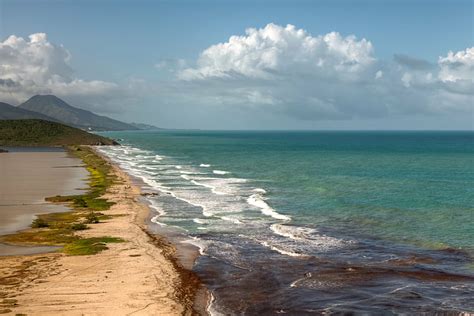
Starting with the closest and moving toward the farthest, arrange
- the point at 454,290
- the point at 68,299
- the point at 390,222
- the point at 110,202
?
the point at 68,299 → the point at 454,290 → the point at 390,222 → the point at 110,202

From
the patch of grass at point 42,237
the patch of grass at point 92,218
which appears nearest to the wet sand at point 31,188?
the patch of grass at point 42,237

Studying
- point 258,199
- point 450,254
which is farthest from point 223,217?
point 450,254

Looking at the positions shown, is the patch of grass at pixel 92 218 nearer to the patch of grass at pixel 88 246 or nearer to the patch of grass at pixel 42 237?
the patch of grass at pixel 42 237

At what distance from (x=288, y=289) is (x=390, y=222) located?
2150 centimetres

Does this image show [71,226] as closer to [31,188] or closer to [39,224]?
[39,224]

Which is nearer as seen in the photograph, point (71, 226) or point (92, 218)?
point (71, 226)

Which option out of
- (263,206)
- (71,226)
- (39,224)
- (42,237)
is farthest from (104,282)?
(263,206)

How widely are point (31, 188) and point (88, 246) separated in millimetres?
38703

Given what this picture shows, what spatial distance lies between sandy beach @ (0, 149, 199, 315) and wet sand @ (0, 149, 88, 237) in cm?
680

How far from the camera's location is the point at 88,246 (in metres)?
34.0

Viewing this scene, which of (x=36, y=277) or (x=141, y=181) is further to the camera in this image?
(x=141, y=181)

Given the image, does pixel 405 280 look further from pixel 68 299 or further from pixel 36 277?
pixel 36 277

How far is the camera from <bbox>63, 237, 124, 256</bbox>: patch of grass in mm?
32500

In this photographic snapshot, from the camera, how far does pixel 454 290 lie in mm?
25562
